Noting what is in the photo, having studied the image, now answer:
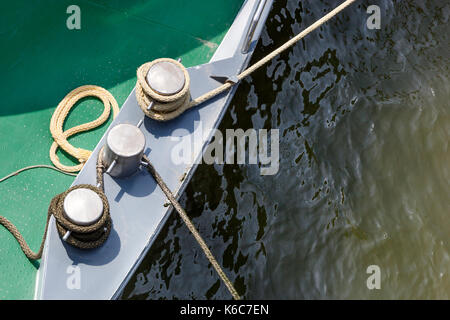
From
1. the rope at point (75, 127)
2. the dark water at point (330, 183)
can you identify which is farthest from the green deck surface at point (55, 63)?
the dark water at point (330, 183)

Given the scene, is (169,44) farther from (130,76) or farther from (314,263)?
(314,263)

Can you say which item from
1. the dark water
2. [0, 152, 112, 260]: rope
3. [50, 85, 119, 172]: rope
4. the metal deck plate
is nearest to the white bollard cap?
[0, 152, 112, 260]: rope

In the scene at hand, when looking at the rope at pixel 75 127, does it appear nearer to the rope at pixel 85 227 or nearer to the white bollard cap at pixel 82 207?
the rope at pixel 85 227

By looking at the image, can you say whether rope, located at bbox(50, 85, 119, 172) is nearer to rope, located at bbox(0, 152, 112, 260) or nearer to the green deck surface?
the green deck surface

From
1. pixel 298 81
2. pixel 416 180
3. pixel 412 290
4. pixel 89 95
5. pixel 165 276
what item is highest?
pixel 89 95

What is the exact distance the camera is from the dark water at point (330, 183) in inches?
193

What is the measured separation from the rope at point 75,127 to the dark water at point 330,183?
1.32 metres

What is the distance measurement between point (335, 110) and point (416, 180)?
→ 1.06 metres

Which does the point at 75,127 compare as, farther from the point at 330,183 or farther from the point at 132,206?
the point at 330,183

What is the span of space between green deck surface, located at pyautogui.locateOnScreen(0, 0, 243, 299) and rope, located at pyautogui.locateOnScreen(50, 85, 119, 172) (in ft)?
0.19

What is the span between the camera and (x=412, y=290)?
16.6ft

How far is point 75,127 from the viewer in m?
3.92

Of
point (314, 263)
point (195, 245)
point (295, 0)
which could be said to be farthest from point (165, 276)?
point (295, 0)

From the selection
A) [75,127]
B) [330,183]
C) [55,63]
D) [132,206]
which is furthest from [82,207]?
[330,183]
